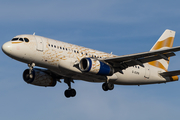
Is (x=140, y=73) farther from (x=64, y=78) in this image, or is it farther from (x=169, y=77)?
(x=64, y=78)

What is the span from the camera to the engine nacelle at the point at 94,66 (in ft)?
119

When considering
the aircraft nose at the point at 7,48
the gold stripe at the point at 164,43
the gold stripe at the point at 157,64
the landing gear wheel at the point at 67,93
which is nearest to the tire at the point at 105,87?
the landing gear wheel at the point at 67,93

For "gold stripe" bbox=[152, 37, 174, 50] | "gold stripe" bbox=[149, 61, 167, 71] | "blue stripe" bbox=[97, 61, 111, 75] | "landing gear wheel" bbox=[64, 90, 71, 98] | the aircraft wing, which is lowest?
"landing gear wheel" bbox=[64, 90, 71, 98]

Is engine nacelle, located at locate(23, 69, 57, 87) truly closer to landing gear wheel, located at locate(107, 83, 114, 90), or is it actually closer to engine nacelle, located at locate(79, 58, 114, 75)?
engine nacelle, located at locate(79, 58, 114, 75)

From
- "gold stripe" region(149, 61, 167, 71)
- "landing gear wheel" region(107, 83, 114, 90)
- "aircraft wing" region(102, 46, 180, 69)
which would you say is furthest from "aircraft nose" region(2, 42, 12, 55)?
"gold stripe" region(149, 61, 167, 71)

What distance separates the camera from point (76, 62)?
36.9 meters

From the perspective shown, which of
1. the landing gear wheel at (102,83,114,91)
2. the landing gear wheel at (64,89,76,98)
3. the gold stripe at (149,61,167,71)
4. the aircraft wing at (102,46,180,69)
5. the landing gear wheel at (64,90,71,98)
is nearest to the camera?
the aircraft wing at (102,46,180,69)

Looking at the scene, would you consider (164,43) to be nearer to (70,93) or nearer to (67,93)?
(70,93)

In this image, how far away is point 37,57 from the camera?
35406mm

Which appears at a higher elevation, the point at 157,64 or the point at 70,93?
the point at 157,64

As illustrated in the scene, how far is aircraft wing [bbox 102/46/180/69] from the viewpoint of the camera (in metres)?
35.1

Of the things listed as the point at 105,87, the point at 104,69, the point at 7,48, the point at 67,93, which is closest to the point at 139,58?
the point at 104,69

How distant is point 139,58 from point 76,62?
7.07 metres

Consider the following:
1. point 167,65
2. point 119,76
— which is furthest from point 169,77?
point 119,76
